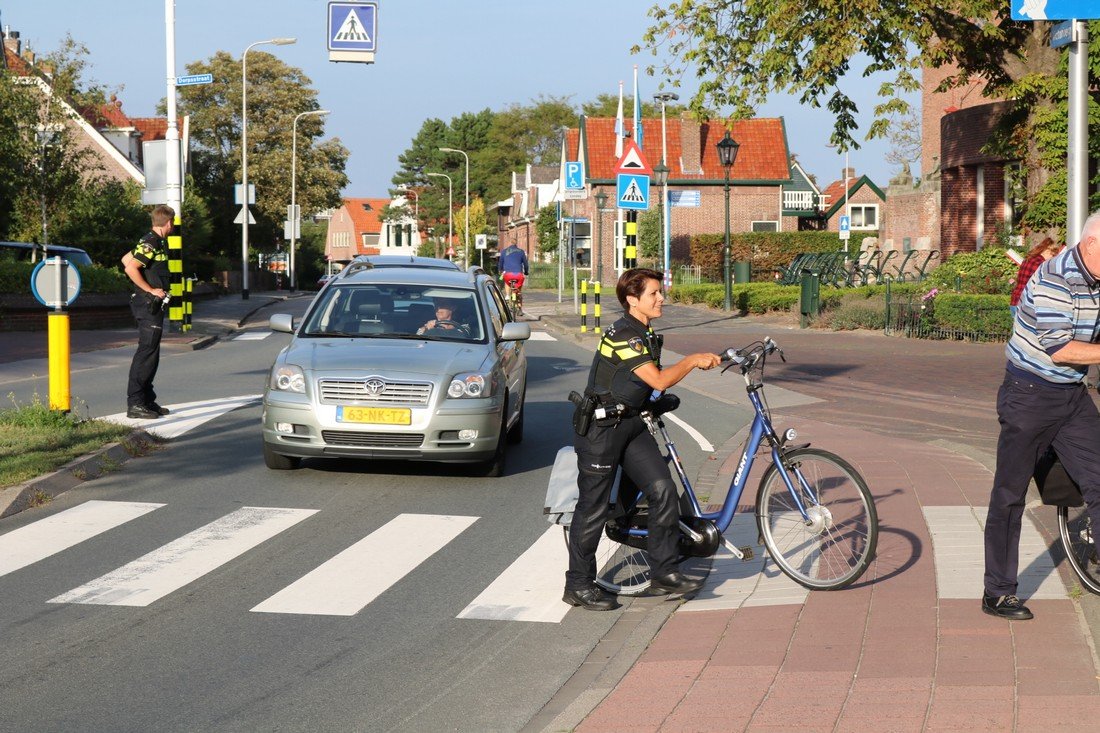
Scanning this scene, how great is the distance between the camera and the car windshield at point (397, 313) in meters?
10.8

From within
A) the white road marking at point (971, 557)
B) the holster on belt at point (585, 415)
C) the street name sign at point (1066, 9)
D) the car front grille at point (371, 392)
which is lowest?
the white road marking at point (971, 557)

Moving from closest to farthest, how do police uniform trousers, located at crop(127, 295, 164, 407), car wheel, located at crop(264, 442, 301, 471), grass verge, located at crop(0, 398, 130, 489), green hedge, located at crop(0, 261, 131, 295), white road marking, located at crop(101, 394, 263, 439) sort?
grass verge, located at crop(0, 398, 130, 489)
car wheel, located at crop(264, 442, 301, 471)
white road marking, located at crop(101, 394, 263, 439)
police uniform trousers, located at crop(127, 295, 164, 407)
green hedge, located at crop(0, 261, 131, 295)

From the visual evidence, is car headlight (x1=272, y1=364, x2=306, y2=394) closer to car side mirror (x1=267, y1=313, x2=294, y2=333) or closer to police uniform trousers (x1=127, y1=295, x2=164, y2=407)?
car side mirror (x1=267, y1=313, x2=294, y2=333)

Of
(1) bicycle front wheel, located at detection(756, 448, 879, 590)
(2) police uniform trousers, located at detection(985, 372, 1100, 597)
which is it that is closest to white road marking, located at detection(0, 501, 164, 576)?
(1) bicycle front wheel, located at detection(756, 448, 879, 590)

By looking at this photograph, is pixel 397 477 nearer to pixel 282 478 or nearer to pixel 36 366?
pixel 282 478

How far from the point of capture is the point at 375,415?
9453 mm

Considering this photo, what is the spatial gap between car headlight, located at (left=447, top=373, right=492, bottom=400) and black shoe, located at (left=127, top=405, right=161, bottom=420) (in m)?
4.37

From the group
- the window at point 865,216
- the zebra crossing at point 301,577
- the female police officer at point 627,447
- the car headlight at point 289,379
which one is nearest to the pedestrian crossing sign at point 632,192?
the car headlight at point 289,379

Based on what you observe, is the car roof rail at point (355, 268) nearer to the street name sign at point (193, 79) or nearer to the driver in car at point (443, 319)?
the driver in car at point (443, 319)

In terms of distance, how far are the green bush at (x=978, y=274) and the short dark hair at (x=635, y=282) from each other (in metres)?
19.5

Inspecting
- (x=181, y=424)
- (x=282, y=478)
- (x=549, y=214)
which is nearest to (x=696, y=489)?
(x=282, y=478)

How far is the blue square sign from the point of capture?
2012cm

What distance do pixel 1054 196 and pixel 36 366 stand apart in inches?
630

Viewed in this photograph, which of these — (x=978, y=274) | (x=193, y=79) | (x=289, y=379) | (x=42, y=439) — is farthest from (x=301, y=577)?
(x=978, y=274)
